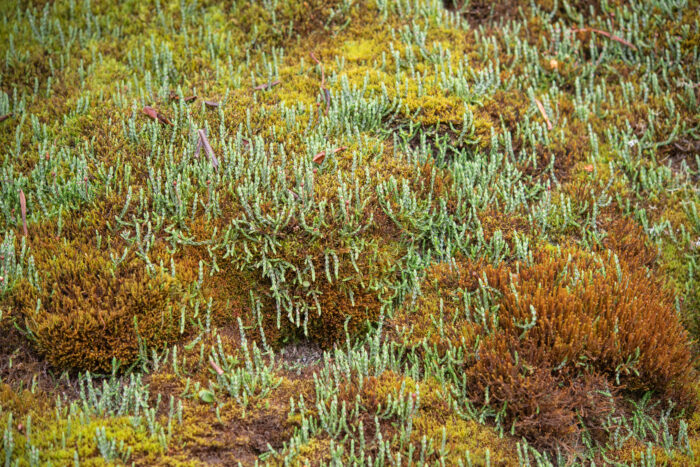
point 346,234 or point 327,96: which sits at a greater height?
point 327,96

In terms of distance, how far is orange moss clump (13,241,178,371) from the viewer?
4312 millimetres

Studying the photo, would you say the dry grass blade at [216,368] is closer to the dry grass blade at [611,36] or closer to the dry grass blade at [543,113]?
the dry grass blade at [543,113]

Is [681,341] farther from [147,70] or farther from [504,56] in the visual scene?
[147,70]

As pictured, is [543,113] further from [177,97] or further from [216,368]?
[216,368]

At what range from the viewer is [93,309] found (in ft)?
14.2

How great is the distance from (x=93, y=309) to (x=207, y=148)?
5.99 ft

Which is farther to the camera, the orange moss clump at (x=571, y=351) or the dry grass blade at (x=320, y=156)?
the dry grass blade at (x=320, y=156)

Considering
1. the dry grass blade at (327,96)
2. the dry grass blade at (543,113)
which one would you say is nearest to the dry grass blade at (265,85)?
the dry grass blade at (327,96)

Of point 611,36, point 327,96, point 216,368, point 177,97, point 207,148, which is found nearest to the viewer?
point 216,368

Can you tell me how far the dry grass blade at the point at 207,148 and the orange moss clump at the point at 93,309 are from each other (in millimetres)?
1215

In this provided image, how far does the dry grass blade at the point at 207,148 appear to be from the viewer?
5.29 metres

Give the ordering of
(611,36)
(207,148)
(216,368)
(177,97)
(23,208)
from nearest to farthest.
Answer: (216,368) → (23,208) → (207,148) → (177,97) → (611,36)

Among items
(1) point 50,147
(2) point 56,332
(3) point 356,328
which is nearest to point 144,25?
(1) point 50,147

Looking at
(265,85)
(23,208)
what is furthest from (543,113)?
(23,208)
